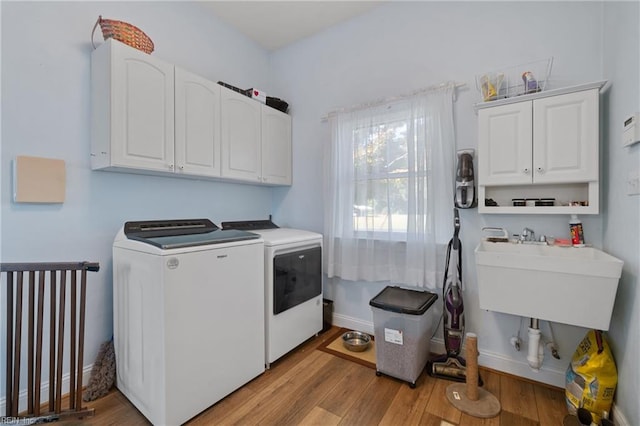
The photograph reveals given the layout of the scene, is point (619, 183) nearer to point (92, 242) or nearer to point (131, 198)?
point (131, 198)

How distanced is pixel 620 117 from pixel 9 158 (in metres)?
3.36

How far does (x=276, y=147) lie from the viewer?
114 inches

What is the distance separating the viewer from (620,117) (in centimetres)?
146

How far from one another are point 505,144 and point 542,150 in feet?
0.66

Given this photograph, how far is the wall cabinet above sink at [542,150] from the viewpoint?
160 centimetres

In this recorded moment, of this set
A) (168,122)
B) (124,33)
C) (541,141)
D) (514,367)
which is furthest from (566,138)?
(124,33)

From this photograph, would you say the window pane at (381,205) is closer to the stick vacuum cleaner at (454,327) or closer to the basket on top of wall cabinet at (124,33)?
Result: the stick vacuum cleaner at (454,327)

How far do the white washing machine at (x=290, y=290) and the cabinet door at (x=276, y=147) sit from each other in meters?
0.65

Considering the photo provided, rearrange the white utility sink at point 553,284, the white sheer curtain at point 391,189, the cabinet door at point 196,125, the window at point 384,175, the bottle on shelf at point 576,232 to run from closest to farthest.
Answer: the white utility sink at point 553,284 → the bottle on shelf at point 576,232 → the cabinet door at point 196,125 → the white sheer curtain at point 391,189 → the window at point 384,175

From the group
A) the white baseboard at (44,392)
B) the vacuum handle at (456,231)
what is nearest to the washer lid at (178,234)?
the white baseboard at (44,392)

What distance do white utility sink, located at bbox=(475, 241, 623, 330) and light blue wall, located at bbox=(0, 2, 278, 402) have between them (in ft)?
7.73

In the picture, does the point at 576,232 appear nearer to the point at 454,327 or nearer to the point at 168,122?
the point at 454,327

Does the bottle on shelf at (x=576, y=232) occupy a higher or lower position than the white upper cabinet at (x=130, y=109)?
lower

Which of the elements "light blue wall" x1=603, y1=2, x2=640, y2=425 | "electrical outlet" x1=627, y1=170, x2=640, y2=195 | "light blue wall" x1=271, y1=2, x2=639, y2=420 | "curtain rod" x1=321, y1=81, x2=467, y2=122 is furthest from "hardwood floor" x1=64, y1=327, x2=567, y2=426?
"curtain rod" x1=321, y1=81, x2=467, y2=122
